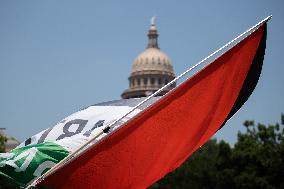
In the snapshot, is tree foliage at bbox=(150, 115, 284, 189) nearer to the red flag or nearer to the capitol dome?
the red flag

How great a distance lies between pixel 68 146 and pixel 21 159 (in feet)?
1.68

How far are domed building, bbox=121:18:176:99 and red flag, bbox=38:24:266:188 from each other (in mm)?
128134

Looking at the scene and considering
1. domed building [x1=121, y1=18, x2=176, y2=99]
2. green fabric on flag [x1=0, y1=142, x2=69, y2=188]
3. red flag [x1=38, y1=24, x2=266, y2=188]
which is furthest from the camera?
domed building [x1=121, y1=18, x2=176, y2=99]

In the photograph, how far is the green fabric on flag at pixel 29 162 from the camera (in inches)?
296

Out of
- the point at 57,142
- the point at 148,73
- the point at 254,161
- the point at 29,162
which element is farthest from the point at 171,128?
the point at 148,73

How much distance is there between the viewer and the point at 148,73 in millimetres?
139000

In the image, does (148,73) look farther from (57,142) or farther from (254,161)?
(57,142)

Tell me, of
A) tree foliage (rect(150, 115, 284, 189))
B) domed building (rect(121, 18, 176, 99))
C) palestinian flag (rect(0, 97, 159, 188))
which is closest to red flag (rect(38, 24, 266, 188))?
palestinian flag (rect(0, 97, 159, 188))

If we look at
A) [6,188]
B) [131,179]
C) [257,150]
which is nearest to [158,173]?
[131,179]

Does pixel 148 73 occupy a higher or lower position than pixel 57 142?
higher

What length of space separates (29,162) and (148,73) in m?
132

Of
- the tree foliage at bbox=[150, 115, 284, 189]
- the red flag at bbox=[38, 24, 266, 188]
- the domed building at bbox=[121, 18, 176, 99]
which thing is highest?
the domed building at bbox=[121, 18, 176, 99]

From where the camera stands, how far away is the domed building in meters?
138

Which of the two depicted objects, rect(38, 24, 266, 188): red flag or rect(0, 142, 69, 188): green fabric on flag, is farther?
rect(0, 142, 69, 188): green fabric on flag
